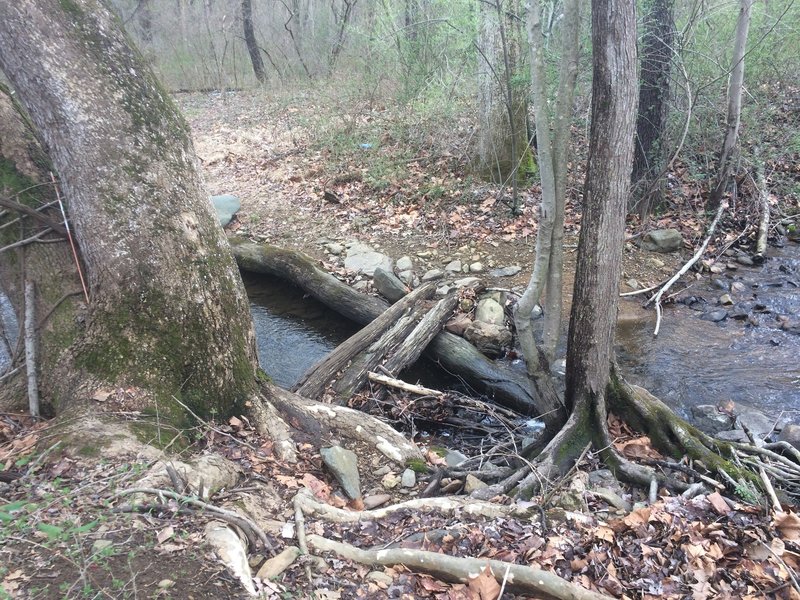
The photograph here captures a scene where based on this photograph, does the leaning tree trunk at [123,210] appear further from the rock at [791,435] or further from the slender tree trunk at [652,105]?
the slender tree trunk at [652,105]

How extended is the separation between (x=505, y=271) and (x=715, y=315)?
2.67m

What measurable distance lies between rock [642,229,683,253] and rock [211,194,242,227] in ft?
22.8

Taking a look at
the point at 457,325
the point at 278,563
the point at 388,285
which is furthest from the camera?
the point at 388,285

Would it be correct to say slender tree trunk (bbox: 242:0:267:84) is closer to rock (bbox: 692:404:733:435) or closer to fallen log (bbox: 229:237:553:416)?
fallen log (bbox: 229:237:553:416)

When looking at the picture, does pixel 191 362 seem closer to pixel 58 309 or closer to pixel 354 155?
pixel 58 309

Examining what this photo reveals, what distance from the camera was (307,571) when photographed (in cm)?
254

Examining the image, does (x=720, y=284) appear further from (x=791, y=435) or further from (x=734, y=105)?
(x=791, y=435)

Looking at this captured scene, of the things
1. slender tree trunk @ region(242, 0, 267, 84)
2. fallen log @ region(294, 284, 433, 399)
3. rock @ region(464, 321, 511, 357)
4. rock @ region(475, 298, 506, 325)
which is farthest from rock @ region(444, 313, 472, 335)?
slender tree trunk @ region(242, 0, 267, 84)

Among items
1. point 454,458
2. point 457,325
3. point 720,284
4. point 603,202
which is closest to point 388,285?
point 457,325

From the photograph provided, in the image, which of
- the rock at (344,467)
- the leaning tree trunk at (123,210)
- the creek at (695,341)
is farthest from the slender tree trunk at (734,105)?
the leaning tree trunk at (123,210)

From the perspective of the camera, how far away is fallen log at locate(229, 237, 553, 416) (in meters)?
5.67

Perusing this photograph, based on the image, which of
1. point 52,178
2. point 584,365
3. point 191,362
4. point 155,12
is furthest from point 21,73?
point 155,12

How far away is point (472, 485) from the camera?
3.80m

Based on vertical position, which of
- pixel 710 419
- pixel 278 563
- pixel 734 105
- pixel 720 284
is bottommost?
pixel 710 419
